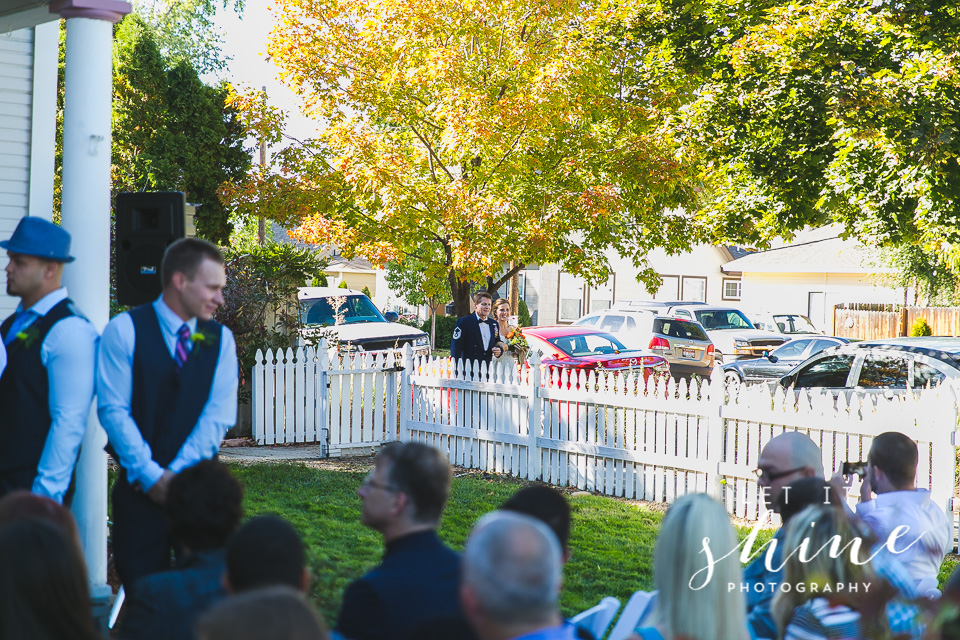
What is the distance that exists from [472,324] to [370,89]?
696 cm

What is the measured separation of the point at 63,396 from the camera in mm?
4004

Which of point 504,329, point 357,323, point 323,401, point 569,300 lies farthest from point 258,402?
point 569,300

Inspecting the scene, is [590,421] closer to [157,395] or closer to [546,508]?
[157,395]

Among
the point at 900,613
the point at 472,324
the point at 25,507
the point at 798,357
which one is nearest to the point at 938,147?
the point at 472,324

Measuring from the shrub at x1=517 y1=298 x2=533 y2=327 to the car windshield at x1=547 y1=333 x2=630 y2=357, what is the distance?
61.6ft

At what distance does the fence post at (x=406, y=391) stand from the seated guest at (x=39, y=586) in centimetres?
959

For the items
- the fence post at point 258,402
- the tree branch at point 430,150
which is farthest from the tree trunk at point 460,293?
the fence post at point 258,402

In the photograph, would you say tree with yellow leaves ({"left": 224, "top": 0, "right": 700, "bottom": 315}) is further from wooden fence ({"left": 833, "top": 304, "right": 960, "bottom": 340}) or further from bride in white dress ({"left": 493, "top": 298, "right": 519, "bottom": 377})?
wooden fence ({"left": 833, "top": 304, "right": 960, "bottom": 340})

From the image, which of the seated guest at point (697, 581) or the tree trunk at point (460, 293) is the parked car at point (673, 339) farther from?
the seated guest at point (697, 581)

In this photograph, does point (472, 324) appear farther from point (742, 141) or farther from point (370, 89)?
point (370, 89)

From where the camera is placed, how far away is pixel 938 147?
981 centimetres

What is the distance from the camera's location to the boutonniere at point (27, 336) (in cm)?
403

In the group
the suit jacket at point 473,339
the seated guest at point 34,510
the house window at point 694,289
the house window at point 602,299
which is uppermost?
the house window at point 694,289

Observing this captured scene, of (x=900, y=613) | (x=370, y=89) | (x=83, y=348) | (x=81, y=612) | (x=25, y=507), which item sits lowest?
(x=900, y=613)
